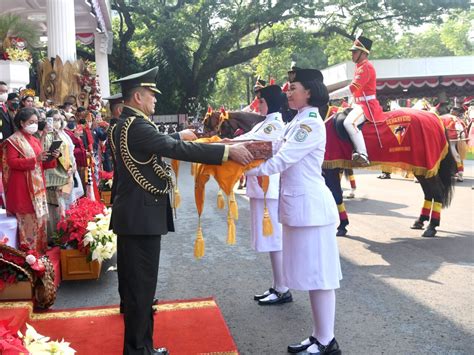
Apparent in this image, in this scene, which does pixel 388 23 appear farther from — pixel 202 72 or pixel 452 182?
pixel 452 182

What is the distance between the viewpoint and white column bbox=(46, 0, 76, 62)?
1153 cm

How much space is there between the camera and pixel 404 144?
770cm

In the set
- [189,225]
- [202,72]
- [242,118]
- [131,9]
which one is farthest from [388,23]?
[242,118]

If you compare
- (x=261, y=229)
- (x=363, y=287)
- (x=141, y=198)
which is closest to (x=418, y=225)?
(x=363, y=287)

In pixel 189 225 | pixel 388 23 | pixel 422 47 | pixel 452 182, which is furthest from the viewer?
pixel 422 47

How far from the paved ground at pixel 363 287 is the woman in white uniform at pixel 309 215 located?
408mm

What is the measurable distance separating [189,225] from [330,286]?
5.27m

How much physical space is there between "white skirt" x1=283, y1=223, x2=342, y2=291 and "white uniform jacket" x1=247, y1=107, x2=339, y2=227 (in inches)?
3.4

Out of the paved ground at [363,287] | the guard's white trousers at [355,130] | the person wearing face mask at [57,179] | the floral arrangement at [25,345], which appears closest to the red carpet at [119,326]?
the paved ground at [363,287]

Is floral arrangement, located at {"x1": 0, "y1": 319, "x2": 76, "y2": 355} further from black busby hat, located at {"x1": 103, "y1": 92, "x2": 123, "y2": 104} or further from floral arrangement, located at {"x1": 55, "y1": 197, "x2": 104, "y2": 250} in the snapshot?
floral arrangement, located at {"x1": 55, "y1": 197, "x2": 104, "y2": 250}

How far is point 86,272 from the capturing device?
5.71 metres

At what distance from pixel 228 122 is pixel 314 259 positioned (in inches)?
81.6

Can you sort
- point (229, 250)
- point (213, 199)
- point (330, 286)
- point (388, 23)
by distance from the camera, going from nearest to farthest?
point (330, 286)
point (229, 250)
point (213, 199)
point (388, 23)

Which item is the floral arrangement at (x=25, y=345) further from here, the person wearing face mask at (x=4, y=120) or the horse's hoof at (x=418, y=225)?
the horse's hoof at (x=418, y=225)
